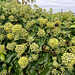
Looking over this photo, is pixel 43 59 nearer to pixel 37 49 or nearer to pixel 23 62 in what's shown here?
pixel 37 49

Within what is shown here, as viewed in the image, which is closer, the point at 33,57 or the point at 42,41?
the point at 33,57

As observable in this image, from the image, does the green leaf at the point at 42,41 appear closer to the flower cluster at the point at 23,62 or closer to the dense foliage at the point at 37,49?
the dense foliage at the point at 37,49

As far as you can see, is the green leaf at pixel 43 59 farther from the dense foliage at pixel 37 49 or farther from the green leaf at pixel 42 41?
the green leaf at pixel 42 41

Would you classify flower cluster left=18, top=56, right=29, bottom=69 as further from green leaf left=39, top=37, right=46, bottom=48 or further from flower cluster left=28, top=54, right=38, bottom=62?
green leaf left=39, top=37, right=46, bottom=48

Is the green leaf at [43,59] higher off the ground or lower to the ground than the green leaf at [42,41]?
lower

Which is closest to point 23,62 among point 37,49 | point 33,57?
point 33,57

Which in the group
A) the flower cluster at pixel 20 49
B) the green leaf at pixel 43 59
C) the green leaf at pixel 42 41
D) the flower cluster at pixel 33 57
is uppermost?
the green leaf at pixel 42 41

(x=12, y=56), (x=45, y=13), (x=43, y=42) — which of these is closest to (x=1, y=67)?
(x=12, y=56)

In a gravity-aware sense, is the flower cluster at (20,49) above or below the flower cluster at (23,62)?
above

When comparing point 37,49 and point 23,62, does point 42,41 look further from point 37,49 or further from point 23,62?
point 23,62

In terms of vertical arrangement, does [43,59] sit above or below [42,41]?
below

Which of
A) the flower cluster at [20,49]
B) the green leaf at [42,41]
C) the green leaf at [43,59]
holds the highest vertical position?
the green leaf at [42,41]

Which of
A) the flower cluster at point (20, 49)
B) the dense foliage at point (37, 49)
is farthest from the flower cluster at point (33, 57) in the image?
the flower cluster at point (20, 49)

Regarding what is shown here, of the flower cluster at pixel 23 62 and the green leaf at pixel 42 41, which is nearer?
the flower cluster at pixel 23 62
